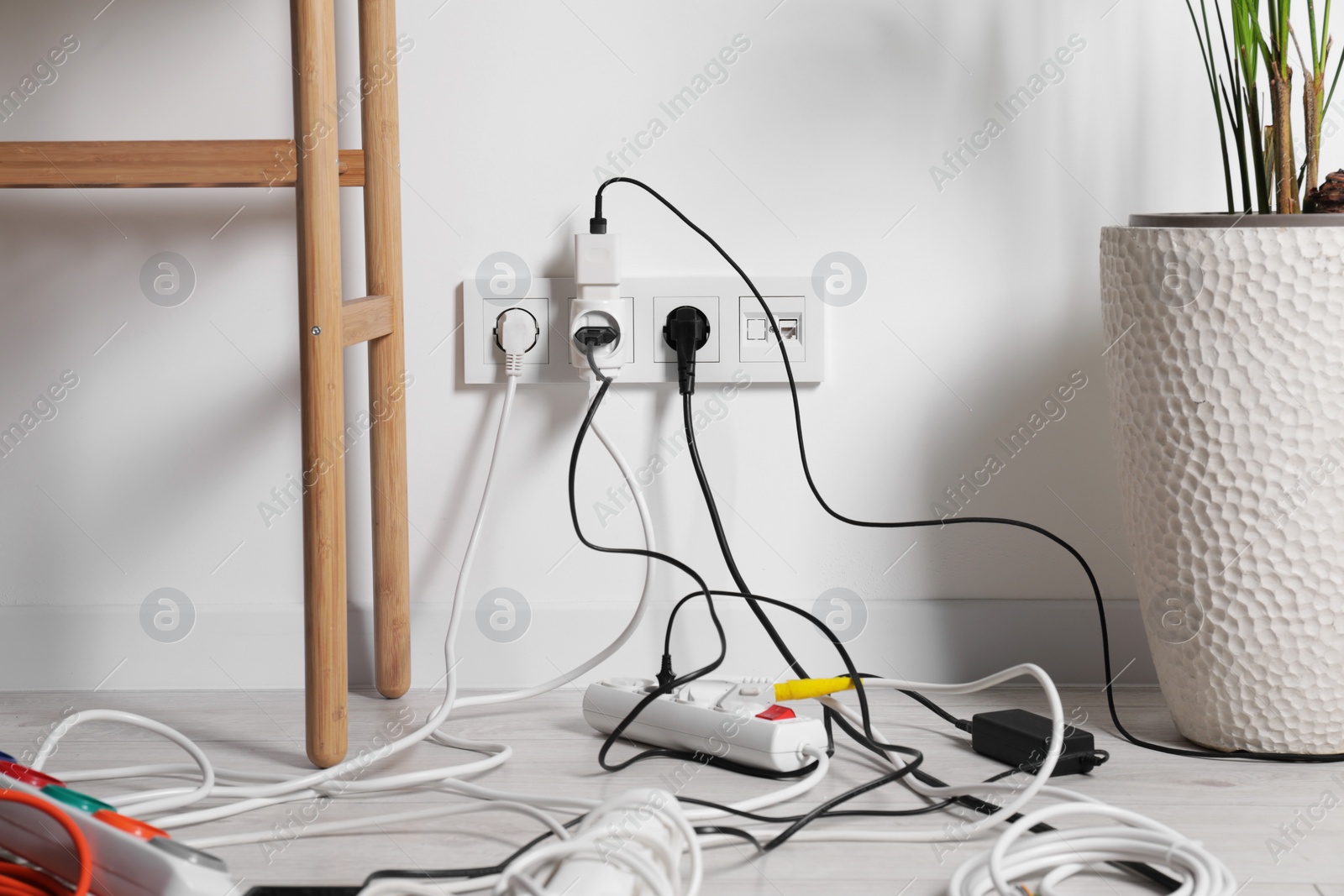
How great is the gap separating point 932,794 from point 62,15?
932 mm

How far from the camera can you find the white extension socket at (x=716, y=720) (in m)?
0.67

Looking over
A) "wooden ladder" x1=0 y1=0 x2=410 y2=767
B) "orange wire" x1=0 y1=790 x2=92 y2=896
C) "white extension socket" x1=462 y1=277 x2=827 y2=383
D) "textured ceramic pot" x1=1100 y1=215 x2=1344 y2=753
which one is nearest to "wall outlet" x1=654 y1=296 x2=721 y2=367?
"white extension socket" x1=462 y1=277 x2=827 y2=383

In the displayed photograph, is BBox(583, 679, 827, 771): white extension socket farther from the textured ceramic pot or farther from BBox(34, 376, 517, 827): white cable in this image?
the textured ceramic pot

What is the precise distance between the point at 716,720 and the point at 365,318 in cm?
38

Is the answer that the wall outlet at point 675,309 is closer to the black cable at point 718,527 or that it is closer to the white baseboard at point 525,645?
the black cable at point 718,527

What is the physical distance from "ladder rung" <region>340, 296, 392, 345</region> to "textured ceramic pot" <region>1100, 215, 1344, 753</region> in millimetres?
531

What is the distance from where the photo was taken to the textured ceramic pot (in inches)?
24.6

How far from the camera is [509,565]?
0.89 m

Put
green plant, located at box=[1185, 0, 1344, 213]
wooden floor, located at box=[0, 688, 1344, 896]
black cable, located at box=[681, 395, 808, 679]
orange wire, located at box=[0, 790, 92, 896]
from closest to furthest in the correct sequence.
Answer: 1. orange wire, located at box=[0, 790, 92, 896]
2. wooden floor, located at box=[0, 688, 1344, 896]
3. green plant, located at box=[1185, 0, 1344, 213]
4. black cable, located at box=[681, 395, 808, 679]

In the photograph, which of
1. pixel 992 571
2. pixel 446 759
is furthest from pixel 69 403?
pixel 992 571

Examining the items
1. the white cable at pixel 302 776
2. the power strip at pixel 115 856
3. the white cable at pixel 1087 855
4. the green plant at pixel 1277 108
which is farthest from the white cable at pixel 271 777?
the green plant at pixel 1277 108

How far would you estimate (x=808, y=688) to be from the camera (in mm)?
667

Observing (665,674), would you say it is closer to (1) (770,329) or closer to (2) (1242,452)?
(1) (770,329)

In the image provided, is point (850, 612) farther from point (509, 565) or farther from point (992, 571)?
point (509, 565)
